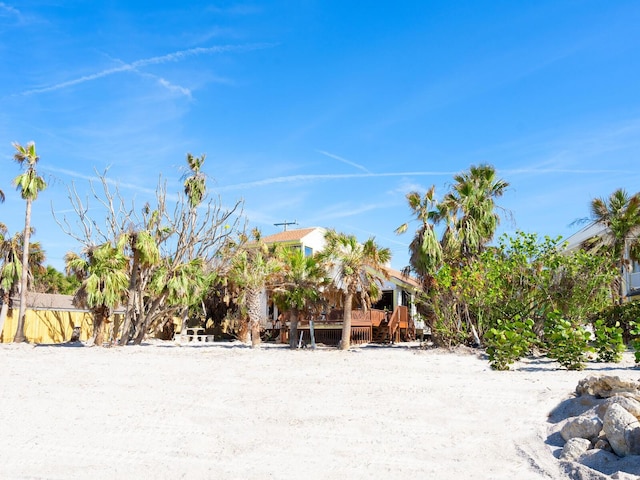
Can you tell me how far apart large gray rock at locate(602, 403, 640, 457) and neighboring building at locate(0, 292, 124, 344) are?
24.3m

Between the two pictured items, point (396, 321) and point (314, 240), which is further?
point (314, 240)

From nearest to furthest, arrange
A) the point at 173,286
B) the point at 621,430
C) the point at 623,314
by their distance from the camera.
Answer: the point at 621,430 → the point at 623,314 → the point at 173,286

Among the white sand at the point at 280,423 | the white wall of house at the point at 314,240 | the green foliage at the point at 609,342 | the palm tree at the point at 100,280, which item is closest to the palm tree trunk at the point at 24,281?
the palm tree at the point at 100,280

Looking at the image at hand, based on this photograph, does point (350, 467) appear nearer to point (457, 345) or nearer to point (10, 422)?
point (10, 422)

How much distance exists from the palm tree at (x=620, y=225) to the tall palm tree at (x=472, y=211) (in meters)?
4.41

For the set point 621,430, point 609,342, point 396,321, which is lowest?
point 621,430

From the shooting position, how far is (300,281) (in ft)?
70.0

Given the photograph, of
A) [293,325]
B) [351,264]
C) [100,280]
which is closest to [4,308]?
[100,280]

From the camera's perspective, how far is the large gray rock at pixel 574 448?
613 centimetres

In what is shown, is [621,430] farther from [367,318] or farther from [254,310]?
[367,318]

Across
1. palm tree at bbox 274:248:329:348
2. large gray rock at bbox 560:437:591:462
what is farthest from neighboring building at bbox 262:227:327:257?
large gray rock at bbox 560:437:591:462

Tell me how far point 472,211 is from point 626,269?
9416 mm

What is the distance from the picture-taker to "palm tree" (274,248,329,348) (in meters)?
21.2

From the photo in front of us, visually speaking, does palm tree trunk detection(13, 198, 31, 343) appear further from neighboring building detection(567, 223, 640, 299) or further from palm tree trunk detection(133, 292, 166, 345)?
neighboring building detection(567, 223, 640, 299)
